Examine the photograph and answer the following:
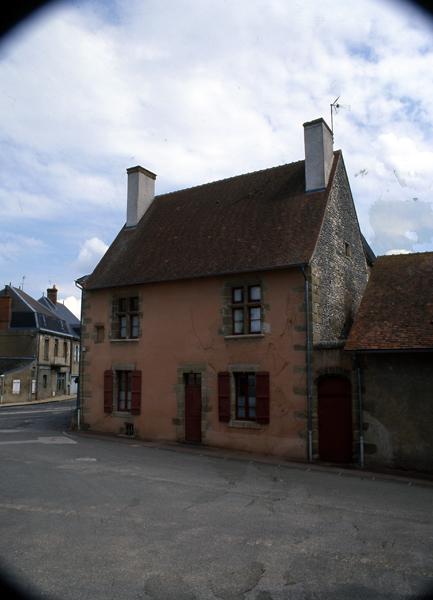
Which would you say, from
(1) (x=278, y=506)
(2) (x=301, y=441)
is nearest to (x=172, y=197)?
(2) (x=301, y=441)

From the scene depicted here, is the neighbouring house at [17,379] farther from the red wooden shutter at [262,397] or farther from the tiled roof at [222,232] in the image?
the red wooden shutter at [262,397]

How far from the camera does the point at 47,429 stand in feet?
59.7

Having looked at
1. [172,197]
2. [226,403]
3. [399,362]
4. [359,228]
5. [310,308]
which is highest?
[172,197]

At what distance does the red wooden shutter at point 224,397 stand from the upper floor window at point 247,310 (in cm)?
127

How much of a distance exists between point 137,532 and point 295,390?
7.24m

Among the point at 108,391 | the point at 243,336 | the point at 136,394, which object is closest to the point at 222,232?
the point at 243,336

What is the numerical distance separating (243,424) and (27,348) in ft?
78.0

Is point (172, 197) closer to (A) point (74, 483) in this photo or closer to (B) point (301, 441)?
(B) point (301, 441)

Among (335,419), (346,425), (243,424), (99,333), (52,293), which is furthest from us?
(52,293)

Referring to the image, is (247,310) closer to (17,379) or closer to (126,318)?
(126,318)

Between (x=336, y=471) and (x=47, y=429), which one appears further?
(x=47, y=429)

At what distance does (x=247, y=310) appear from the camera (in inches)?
566

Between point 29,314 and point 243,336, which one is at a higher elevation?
point 29,314

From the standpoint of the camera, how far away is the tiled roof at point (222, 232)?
14.4 metres
